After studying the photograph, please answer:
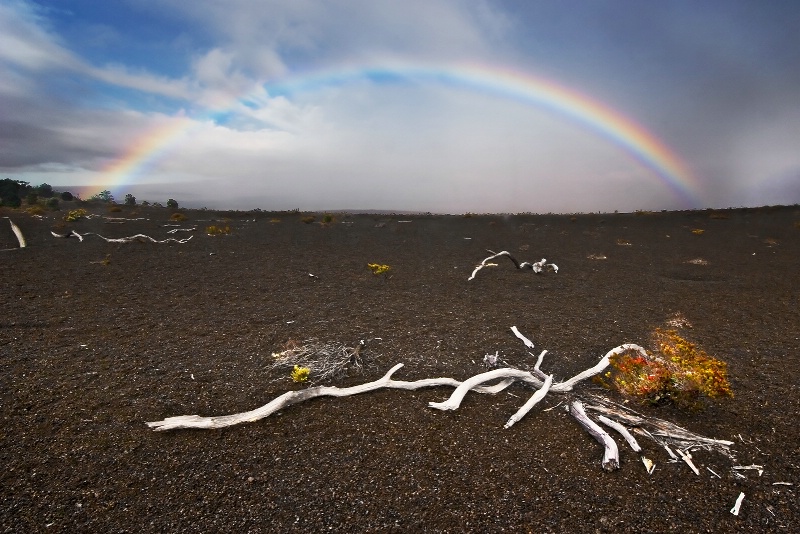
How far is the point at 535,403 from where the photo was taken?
7531 mm

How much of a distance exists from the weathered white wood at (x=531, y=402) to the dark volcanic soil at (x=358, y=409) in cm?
17

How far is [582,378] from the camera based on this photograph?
8.39 m

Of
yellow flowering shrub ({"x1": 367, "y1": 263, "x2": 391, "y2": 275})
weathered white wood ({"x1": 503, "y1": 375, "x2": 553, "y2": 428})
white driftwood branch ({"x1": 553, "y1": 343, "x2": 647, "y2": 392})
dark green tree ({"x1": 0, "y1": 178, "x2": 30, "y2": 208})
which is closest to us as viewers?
weathered white wood ({"x1": 503, "y1": 375, "x2": 553, "y2": 428})

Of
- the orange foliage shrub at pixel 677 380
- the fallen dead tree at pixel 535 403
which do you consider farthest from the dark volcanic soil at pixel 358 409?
the orange foliage shrub at pixel 677 380

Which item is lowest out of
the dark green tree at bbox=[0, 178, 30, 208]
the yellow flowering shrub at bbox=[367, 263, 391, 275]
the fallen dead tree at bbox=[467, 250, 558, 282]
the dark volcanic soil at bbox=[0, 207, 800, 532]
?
the dark volcanic soil at bbox=[0, 207, 800, 532]

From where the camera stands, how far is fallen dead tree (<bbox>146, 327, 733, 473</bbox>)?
20.5 ft

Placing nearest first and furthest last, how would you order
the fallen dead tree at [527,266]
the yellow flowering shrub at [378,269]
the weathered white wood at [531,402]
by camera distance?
the weathered white wood at [531,402]
the yellow flowering shrub at [378,269]
the fallen dead tree at [527,266]

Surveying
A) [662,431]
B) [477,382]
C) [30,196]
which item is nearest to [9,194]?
[30,196]

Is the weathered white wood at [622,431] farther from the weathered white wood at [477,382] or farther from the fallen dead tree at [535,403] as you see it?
the weathered white wood at [477,382]

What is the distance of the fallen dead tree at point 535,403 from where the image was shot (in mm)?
6242

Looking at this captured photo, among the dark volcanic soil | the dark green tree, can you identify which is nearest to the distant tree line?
the dark green tree

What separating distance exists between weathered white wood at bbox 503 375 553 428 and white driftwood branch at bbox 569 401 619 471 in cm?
56

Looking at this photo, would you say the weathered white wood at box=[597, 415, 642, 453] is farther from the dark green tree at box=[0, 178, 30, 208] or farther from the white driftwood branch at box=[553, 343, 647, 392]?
the dark green tree at box=[0, 178, 30, 208]

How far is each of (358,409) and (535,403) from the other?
140 inches
